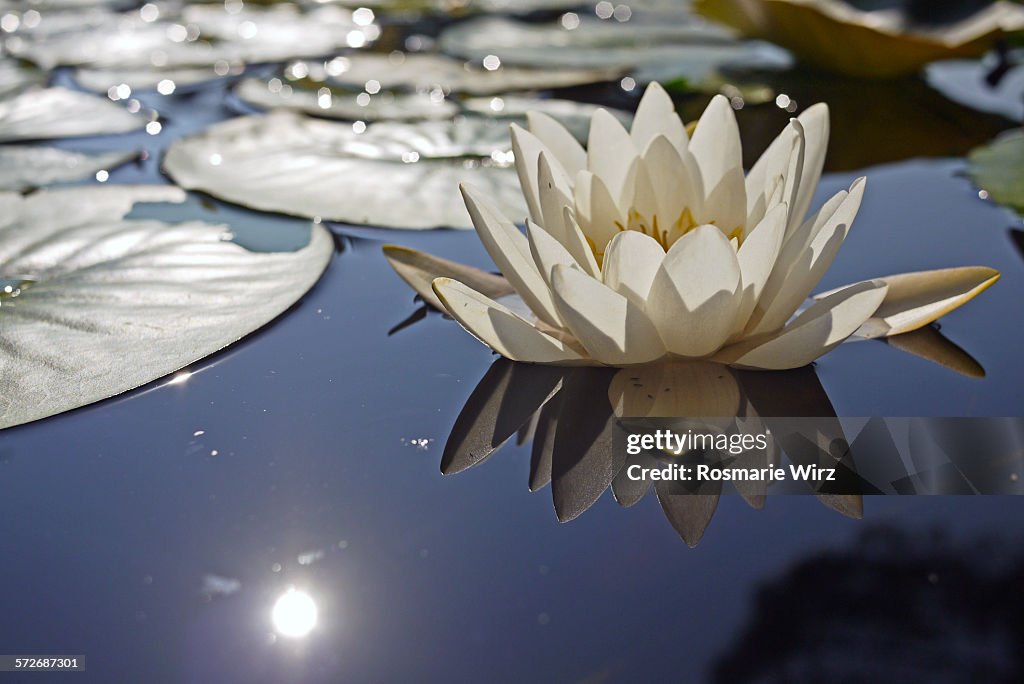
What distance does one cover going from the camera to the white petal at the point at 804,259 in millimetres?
901

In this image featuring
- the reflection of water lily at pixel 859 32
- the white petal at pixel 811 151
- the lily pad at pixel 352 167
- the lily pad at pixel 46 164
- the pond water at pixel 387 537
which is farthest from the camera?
the reflection of water lily at pixel 859 32

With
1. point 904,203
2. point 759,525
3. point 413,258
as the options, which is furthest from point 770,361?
point 904,203

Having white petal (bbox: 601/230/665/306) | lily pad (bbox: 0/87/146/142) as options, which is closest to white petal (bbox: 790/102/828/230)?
white petal (bbox: 601/230/665/306)

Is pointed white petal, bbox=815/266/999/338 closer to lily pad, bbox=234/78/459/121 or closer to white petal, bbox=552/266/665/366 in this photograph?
white petal, bbox=552/266/665/366

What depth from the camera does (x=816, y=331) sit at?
0.88m

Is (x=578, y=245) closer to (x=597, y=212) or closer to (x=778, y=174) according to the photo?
(x=597, y=212)

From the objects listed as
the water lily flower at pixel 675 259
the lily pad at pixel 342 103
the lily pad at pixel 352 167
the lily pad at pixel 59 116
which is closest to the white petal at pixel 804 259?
the water lily flower at pixel 675 259

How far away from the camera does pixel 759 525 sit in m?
0.77

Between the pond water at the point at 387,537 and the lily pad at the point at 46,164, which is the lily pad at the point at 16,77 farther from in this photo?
the pond water at the point at 387,537

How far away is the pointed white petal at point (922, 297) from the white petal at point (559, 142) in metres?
0.35

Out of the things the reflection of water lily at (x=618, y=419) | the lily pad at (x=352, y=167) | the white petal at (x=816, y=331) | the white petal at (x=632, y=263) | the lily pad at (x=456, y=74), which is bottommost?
the reflection of water lily at (x=618, y=419)

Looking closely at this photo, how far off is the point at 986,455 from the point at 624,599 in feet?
1.39

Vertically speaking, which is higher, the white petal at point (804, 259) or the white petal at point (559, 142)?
the white petal at point (559, 142)

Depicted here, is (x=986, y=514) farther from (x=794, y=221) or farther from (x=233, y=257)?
(x=233, y=257)
